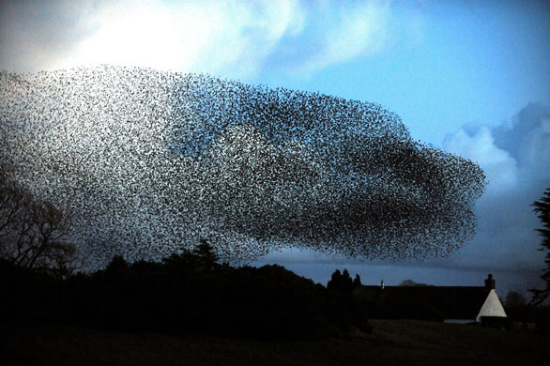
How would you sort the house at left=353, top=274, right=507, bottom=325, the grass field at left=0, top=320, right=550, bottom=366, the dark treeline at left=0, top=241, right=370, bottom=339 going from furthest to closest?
the house at left=353, top=274, right=507, bottom=325
the dark treeline at left=0, top=241, right=370, bottom=339
the grass field at left=0, top=320, right=550, bottom=366

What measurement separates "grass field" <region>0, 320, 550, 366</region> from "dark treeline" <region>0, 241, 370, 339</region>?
624 mm

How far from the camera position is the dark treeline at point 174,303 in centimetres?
1947

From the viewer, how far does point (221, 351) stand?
1759cm

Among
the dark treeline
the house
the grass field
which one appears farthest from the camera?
the house

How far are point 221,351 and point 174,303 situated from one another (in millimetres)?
2866

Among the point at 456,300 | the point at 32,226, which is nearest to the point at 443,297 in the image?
the point at 456,300

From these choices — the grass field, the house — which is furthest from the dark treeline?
the house

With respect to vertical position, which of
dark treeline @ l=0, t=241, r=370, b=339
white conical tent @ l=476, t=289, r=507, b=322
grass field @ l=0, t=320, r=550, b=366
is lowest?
grass field @ l=0, t=320, r=550, b=366

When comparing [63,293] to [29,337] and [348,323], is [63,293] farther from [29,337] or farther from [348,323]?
[348,323]

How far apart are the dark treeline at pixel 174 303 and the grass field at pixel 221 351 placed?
624 millimetres

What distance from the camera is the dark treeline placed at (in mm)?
19469

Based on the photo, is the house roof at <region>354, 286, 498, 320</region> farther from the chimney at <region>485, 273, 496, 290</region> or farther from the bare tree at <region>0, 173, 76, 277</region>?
the bare tree at <region>0, 173, 76, 277</region>

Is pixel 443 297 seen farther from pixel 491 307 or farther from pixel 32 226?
pixel 32 226

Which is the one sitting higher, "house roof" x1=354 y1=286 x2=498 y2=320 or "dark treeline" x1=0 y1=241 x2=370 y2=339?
"house roof" x1=354 y1=286 x2=498 y2=320
